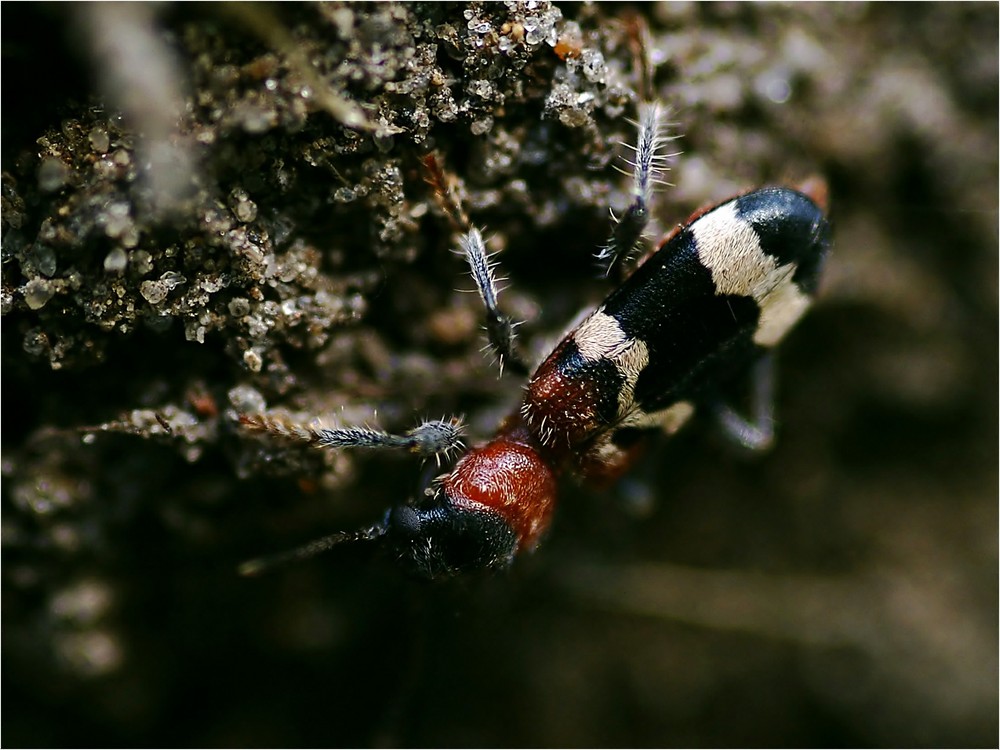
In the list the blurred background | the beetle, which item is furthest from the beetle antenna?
the blurred background

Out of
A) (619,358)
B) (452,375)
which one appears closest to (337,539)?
(452,375)

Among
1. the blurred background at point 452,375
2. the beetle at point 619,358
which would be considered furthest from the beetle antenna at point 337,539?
the blurred background at point 452,375

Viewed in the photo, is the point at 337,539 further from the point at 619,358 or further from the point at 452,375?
the point at 619,358

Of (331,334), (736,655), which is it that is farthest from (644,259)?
(736,655)

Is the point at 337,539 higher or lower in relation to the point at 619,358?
lower

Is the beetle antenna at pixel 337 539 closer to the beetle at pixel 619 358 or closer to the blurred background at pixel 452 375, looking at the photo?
the beetle at pixel 619 358

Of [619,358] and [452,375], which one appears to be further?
[452,375]

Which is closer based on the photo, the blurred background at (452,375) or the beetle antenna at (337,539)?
the blurred background at (452,375)
